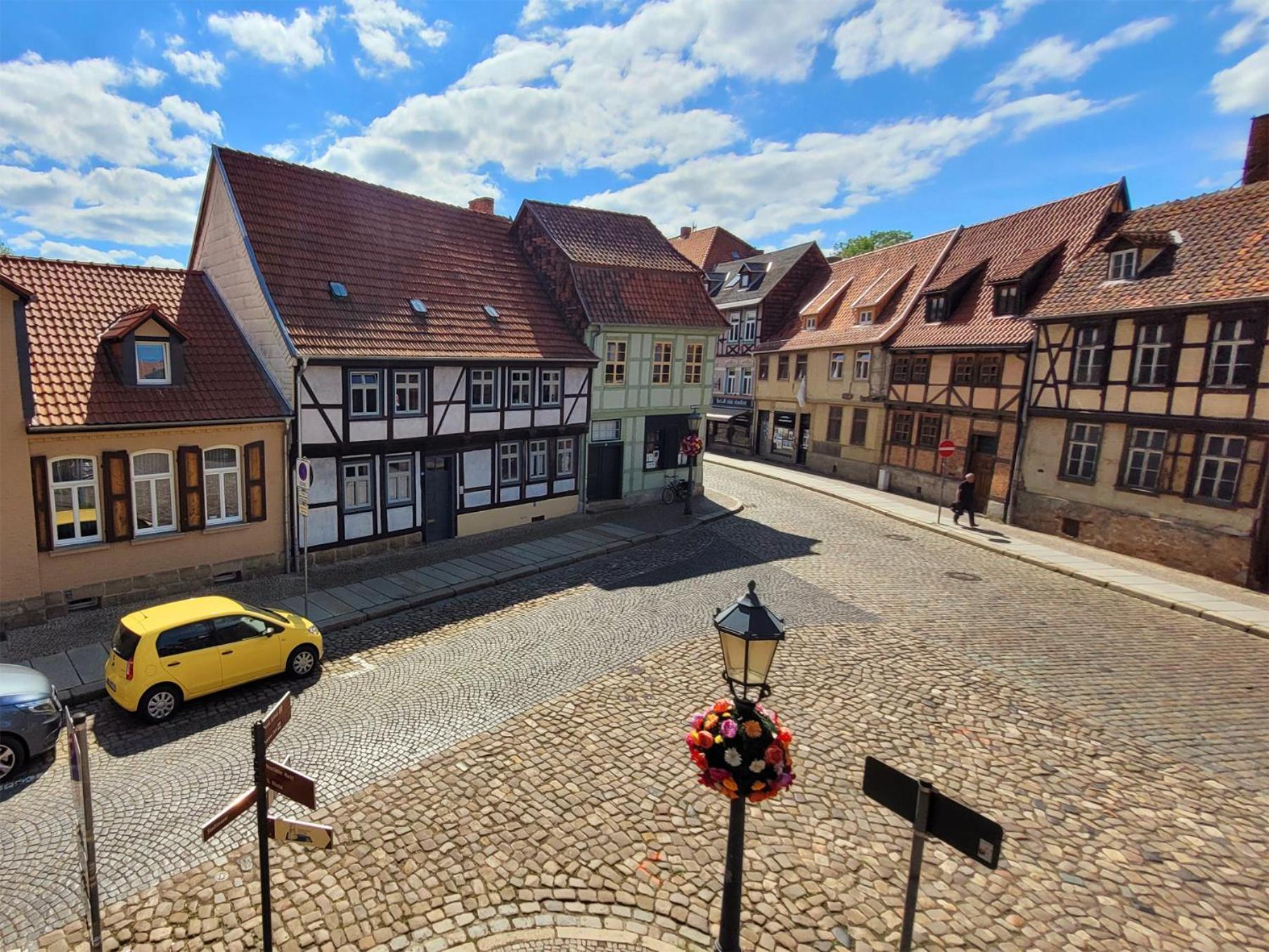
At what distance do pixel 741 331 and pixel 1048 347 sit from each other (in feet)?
61.3

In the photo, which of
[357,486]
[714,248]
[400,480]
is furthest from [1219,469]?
[714,248]

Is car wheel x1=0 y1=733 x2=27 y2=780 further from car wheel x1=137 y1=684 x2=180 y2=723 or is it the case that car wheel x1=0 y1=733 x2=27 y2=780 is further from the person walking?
the person walking

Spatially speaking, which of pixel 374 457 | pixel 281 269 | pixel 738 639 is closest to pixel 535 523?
pixel 374 457

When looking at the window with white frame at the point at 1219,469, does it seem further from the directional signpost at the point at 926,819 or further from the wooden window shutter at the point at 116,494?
the wooden window shutter at the point at 116,494

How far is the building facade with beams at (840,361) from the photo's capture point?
2928 centimetres

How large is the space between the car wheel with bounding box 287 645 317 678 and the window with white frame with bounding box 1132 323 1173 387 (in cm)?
2199

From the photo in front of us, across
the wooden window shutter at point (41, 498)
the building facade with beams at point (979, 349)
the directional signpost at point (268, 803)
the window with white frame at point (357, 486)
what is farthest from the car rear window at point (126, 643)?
the building facade with beams at point (979, 349)

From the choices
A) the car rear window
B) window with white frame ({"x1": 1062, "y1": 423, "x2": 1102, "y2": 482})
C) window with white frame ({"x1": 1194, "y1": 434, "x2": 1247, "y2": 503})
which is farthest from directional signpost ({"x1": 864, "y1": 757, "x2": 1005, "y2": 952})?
Answer: window with white frame ({"x1": 1062, "y1": 423, "x2": 1102, "y2": 482})

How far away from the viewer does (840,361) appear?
31.1 metres

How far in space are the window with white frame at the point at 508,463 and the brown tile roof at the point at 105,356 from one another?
621 centimetres

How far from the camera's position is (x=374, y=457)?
54.9 ft

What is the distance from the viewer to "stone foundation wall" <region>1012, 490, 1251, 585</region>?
17.4 meters

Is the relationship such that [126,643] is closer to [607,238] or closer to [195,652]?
[195,652]

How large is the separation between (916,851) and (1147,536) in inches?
747
